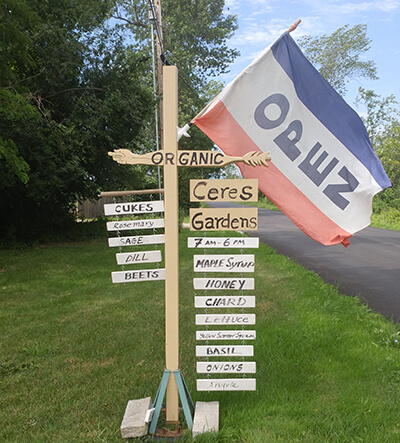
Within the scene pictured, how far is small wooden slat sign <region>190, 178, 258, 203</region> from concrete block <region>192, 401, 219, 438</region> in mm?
1598

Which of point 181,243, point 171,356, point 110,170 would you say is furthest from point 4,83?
point 171,356

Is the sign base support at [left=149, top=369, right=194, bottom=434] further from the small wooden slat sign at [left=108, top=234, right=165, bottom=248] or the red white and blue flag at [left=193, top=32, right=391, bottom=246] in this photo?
the red white and blue flag at [left=193, top=32, right=391, bottom=246]

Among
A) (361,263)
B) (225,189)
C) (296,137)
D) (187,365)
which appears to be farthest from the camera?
(361,263)

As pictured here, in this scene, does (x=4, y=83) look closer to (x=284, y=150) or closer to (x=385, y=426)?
Result: (x=284, y=150)

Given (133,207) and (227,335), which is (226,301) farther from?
(133,207)

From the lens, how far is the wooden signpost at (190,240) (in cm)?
322

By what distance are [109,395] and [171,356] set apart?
3.29 ft

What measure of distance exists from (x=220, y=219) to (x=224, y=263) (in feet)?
1.13

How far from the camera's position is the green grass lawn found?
10.9 feet

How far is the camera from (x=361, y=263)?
35.9ft

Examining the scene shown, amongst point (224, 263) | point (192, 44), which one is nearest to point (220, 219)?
point (224, 263)

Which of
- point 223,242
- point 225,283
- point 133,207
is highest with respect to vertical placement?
point 133,207

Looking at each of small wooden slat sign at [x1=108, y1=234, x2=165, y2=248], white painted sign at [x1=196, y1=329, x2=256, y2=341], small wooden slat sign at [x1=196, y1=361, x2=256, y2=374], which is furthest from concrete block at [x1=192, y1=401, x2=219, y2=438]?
small wooden slat sign at [x1=108, y1=234, x2=165, y2=248]

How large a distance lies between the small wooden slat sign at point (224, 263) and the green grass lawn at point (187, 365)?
116 centimetres
